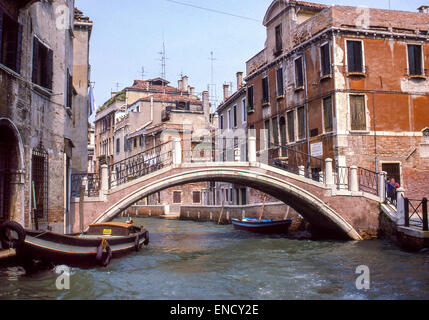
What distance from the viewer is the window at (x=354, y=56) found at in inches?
604

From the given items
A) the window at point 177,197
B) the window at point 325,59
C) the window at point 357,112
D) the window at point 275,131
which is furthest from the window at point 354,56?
the window at point 177,197

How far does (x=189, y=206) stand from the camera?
28031mm

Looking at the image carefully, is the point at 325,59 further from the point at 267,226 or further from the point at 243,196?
the point at 243,196

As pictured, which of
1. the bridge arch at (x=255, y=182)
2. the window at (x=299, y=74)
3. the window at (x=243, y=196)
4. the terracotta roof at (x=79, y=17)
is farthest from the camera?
the window at (x=243, y=196)

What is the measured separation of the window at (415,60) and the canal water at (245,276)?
7.04m

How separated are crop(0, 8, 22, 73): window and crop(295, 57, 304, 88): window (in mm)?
11520

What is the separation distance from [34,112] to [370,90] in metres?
11.4

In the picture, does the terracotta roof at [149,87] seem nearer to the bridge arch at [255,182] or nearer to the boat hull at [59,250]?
the bridge arch at [255,182]

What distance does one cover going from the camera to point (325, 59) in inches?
617

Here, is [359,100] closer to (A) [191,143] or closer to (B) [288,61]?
(B) [288,61]

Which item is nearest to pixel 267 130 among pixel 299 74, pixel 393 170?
pixel 299 74

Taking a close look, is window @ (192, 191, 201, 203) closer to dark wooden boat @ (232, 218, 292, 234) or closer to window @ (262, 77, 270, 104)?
window @ (262, 77, 270, 104)

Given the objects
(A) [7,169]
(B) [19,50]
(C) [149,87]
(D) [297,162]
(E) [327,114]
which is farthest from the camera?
(C) [149,87]

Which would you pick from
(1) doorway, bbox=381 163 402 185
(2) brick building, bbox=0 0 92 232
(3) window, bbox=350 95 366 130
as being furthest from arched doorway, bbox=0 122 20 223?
(1) doorway, bbox=381 163 402 185
